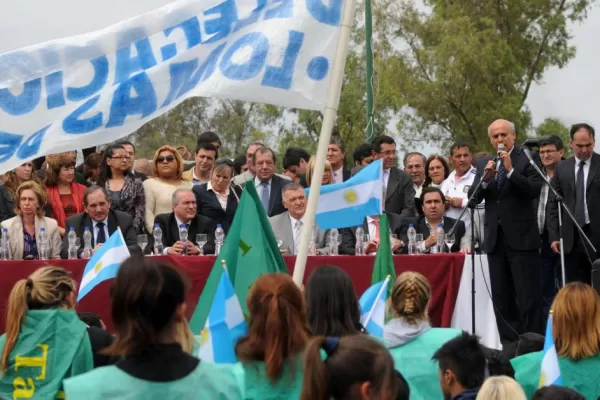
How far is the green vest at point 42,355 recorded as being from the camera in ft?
24.4

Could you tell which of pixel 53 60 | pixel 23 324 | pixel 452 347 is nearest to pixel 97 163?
pixel 53 60

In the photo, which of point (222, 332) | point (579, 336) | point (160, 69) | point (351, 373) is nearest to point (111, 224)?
point (160, 69)

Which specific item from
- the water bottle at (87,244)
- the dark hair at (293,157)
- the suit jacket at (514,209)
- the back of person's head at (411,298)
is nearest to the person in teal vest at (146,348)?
the back of person's head at (411,298)

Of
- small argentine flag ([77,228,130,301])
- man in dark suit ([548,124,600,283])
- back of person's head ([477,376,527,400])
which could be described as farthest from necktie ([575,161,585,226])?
back of person's head ([477,376,527,400])

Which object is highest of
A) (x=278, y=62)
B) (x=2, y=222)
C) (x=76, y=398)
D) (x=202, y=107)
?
(x=202, y=107)

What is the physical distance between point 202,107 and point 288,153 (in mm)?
42560

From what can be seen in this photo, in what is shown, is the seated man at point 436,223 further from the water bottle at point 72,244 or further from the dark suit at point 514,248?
the water bottle at point 72,244

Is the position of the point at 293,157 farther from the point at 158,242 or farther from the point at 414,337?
the point at 414,337

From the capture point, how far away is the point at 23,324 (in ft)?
24.4

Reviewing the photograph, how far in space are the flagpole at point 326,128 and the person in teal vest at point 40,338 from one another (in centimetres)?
136

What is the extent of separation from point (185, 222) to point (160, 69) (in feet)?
16.9

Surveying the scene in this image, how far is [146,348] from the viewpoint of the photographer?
5.04m

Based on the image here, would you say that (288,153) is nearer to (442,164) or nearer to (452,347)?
(442,164)

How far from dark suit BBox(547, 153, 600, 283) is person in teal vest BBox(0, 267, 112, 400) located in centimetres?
744
